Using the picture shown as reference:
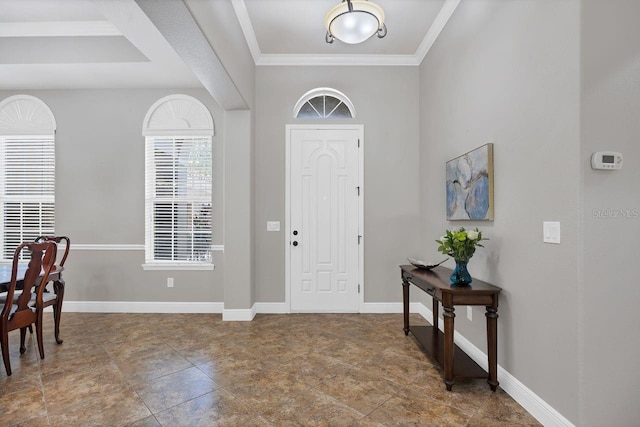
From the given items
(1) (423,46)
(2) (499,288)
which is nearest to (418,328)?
(2) (499,288)

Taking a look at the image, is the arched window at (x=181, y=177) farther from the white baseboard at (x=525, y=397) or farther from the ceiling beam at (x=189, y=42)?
the white baseboard at (x=525, y=397)

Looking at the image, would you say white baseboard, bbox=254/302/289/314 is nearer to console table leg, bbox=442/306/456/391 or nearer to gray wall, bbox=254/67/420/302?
gray wall, bbox=254/67/420/302

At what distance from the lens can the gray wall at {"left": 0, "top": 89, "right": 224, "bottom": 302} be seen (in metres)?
4.27

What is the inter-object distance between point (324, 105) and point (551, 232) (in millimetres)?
3103

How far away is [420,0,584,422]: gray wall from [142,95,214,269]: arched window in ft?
10.4

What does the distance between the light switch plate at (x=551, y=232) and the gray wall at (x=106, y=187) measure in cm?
355

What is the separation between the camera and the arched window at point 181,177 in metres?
4.27

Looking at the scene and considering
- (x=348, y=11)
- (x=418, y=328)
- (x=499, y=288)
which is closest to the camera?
(x=499, y=288)

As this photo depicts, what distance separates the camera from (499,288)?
2262 mm

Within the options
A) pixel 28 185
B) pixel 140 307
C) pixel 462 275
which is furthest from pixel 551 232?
pixel 28 185

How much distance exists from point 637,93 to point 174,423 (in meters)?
3.23

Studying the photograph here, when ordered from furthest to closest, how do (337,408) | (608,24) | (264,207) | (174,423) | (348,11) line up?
(264,207) < (348,11) < (337,408) < (174,423) < (608,24)

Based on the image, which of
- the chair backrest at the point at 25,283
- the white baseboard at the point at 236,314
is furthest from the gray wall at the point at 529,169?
the chair backrest at the point at 25,283

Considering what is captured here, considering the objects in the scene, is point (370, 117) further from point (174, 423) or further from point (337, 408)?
point (174, 423)
